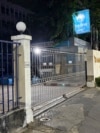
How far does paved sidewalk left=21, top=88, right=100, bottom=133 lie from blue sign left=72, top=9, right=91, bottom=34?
9.87m

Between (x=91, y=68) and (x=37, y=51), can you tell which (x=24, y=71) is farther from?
(x=91, y=68)

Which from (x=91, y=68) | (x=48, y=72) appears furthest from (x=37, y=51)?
(x=91, y=68)

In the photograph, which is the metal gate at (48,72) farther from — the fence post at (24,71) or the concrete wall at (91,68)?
the concrete wall at (91,68)

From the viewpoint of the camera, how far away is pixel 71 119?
667 centimetres

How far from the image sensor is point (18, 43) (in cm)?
594

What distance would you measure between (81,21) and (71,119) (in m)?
12.9

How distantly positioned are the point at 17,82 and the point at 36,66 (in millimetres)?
1228

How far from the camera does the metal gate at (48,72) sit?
7.11 metres

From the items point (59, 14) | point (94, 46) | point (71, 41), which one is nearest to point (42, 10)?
point (59, 14)

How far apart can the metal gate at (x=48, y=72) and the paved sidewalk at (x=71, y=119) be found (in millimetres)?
585

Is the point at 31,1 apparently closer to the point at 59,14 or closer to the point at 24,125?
the point at 59,14

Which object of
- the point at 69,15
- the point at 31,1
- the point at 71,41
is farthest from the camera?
the point at 31,1

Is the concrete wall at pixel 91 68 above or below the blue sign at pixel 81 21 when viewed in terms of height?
below

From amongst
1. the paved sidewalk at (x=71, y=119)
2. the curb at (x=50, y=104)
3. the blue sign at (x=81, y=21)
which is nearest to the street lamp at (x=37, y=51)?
the curb at (x=50, y=104)
